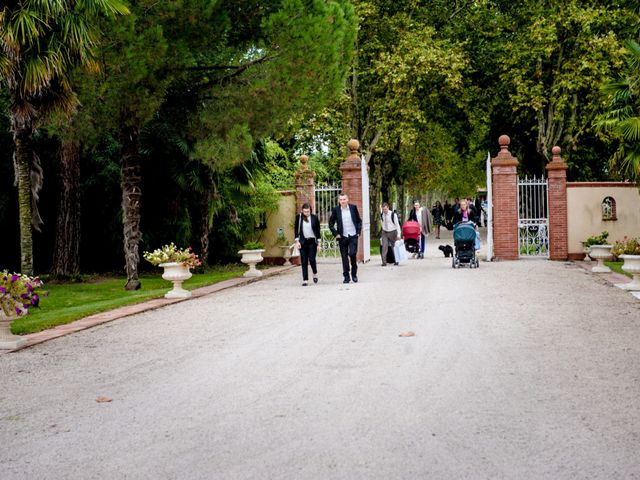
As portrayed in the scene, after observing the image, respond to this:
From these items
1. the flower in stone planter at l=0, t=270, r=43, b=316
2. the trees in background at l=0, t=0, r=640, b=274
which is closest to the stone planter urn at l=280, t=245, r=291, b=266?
the trees in background at l=0, t=0, r=640, b=274

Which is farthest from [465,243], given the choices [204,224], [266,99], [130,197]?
[130,197]

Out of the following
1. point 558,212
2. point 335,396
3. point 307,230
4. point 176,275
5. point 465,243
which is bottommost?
point 335,396

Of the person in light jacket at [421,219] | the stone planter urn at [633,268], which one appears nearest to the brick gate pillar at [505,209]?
the person in light jacket at [421,219]

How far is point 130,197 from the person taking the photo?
18.4m

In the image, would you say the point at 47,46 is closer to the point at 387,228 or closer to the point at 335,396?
the point at 335,396

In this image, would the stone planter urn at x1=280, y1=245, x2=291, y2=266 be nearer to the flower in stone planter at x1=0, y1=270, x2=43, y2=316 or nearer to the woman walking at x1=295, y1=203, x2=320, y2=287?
the woman walking at x1=295, y1=203, x2=320, y2=287

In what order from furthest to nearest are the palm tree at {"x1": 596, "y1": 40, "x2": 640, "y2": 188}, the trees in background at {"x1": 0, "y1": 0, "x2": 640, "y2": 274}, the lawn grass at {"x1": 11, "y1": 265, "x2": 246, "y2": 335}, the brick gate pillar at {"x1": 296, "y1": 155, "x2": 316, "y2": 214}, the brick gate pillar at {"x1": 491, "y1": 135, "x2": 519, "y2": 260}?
the brick gate pillar at {"x1": 296, "y1": 155, "x2": 316, "y2": 214}
the brick gate pillar at {"x1": 491, "y1": 135, "x2": 519, "y2": 260}
the palm tree at {"x1": 596, "y1": 40, "x2": 640, "y2": 188}
the trees in background at {"x1": 0, "y1": 0, "x2": 640, "y2": 274}
the lawn grass at {"x1": 11, "y1": 265, "x2": 246, "y2": 335}

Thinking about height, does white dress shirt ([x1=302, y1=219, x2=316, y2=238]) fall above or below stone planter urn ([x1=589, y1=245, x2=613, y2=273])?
above

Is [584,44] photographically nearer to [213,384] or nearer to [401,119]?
[401,119]

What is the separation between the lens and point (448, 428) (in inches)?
225

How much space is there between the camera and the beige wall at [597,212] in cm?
2578

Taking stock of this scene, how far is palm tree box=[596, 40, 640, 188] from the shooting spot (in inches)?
809

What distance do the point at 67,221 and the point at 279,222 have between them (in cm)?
742

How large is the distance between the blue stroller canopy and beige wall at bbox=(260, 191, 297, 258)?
285 inches
